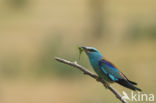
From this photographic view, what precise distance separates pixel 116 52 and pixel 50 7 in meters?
4.11

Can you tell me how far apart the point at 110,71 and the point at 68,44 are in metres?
7.28

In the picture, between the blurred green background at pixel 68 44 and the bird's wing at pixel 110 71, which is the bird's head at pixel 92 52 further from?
the blurred green background at pixel 68 44

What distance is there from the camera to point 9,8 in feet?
42.0

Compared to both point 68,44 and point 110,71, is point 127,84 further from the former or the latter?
point 68,44

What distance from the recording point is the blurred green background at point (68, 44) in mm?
8188

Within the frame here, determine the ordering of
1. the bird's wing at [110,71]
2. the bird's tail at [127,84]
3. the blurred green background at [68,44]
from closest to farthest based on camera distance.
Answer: the bird's tail at [127,84] < the bird's wing at [110,71] < the blurred green background at [68,44]

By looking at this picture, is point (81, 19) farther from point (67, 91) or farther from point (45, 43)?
point (67, 91)

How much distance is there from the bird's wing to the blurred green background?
13.4ft

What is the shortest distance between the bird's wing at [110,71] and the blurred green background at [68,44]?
13.4 ft

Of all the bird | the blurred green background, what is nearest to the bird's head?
the bird

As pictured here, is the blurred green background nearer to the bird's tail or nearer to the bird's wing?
the bird's wing

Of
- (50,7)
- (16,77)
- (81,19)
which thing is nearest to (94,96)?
(16,77)

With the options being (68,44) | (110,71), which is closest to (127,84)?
(110,71)

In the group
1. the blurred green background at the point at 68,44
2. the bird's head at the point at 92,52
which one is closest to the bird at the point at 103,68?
the bird's head at the point at 92,52
